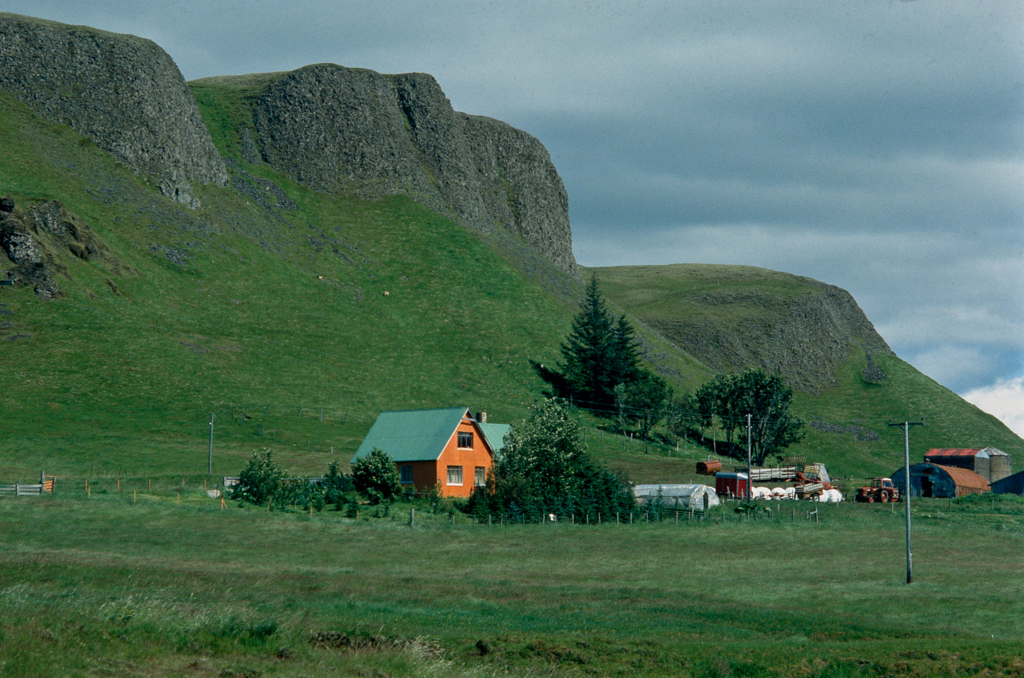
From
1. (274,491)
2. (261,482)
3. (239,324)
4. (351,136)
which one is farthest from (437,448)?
(351,136)

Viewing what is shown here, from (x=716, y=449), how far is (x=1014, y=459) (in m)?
68.7

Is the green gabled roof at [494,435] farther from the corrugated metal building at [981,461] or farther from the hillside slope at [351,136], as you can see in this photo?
the hillside slope at [351,136]

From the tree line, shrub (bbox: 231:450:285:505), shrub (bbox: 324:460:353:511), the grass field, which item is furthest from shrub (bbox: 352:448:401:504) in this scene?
the tree line

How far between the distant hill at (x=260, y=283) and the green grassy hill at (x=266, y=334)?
372mm

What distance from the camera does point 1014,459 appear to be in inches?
6599

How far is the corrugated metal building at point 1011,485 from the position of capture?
112625mm

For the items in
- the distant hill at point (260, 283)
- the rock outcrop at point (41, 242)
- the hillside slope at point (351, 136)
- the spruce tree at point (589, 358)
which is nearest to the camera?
the distant hill at point (260, 283)

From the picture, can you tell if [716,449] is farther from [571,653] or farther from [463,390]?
[571,653]

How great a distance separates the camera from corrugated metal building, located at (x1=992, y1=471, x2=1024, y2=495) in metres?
113

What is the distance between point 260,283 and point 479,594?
10650 cm

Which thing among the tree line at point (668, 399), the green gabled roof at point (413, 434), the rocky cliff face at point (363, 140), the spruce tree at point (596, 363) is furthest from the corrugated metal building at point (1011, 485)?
the rocky cliff face at point (363, 140)

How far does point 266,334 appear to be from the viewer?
12469 cm

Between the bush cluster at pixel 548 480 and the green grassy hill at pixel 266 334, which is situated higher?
the green grassy hill at pixel 266 334

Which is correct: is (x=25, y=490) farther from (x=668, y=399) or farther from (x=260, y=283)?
(x=668, y=399)
